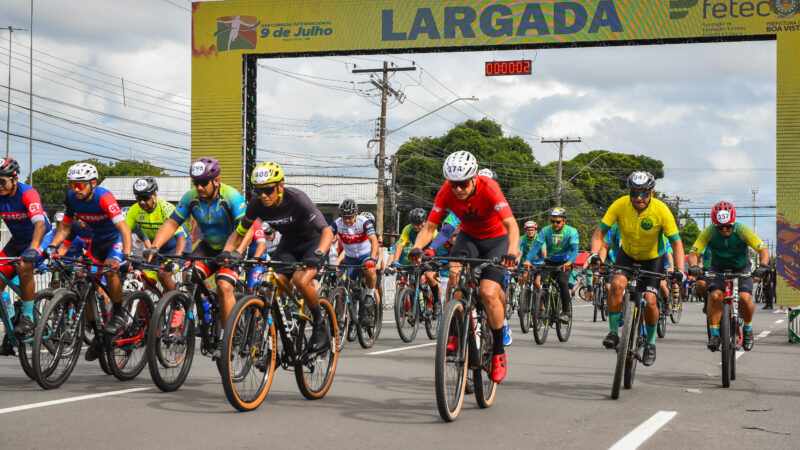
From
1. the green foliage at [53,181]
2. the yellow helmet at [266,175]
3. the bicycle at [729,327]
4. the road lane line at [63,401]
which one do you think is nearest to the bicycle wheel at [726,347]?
the bicycle at [729,327]

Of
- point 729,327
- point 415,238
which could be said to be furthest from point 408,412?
point 415,238

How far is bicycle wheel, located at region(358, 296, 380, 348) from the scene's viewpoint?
12141 mm

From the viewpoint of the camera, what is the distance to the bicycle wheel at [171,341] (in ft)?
23.3

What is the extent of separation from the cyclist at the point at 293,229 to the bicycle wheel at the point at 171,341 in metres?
0.45

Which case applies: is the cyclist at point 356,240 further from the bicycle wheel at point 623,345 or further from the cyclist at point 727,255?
the bicycle wheel at point 623,345

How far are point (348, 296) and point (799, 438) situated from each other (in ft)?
22.6

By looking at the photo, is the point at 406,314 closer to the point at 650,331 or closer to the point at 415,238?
the point at 415,238

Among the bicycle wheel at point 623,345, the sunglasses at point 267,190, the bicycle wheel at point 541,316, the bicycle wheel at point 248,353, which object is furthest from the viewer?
the bicycle wheel at point 541,316

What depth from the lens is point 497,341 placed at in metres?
7.03

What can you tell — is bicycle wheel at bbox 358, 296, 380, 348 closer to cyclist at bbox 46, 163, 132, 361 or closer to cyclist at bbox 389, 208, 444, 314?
cyclist at bbox 389, 208, 444, 314

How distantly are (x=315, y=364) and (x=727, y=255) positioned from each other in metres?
5.39

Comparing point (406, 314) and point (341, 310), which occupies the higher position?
point (341, 310)

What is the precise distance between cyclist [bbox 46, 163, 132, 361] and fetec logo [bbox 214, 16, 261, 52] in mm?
18497

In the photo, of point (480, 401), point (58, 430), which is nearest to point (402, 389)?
point (480, 401)
